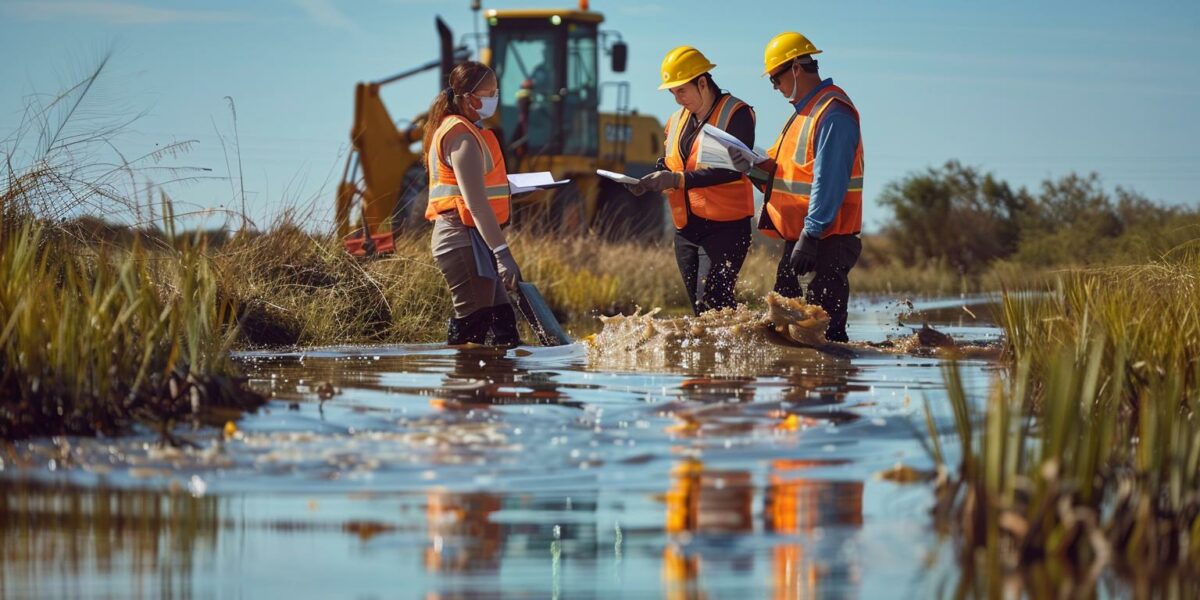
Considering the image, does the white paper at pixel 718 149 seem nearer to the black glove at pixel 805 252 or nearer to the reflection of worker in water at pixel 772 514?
the black glove at pixel 805 252

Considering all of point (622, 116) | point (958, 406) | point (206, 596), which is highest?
point (622, 116)

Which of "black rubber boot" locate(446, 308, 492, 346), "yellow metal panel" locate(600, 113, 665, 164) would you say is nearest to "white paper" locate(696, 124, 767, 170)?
"black rubber boot" locate(446, 308, 492, 346)

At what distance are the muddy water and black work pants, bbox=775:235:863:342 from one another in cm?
166

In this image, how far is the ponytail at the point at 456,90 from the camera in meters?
9.40

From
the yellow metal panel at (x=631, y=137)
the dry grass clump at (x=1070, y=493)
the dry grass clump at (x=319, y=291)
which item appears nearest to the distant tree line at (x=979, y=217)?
the yellow metal panel at (x=631, y=137)

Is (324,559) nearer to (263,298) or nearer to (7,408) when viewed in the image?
(7,408)

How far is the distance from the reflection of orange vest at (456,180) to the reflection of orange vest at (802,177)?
162 centimetres

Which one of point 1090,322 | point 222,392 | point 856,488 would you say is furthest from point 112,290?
point 1090,322

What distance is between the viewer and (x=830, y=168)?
9477mm

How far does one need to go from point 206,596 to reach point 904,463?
2766 mm

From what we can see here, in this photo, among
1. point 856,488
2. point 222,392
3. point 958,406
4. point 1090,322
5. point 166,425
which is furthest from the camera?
point 1090,322

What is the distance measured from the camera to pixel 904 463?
5.93 meters

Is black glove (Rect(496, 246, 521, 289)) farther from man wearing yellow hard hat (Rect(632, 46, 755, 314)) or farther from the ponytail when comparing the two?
man wearing yellow hard hat (Rect(632, 46, 755, 314))

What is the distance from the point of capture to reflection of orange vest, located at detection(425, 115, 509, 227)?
9.54 metres
